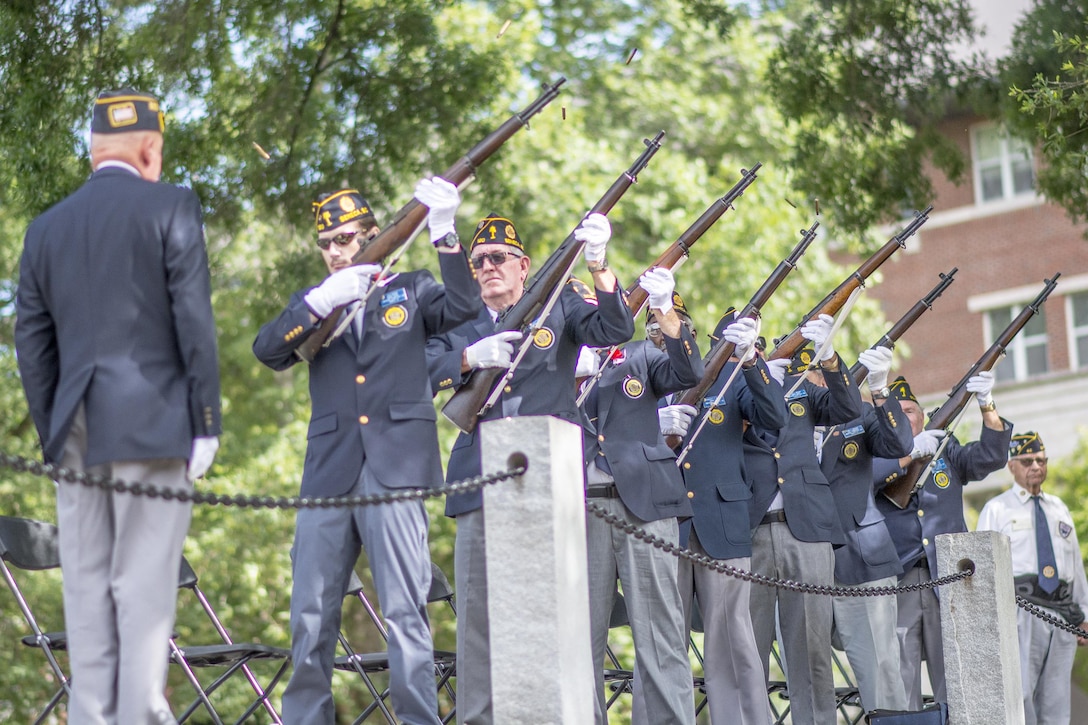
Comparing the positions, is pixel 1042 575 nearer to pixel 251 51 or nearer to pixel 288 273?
pixel 288 273

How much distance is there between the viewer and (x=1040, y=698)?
1159 cm

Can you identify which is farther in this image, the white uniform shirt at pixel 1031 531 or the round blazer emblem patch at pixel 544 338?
the white uniform shirt at pixel 1031 531

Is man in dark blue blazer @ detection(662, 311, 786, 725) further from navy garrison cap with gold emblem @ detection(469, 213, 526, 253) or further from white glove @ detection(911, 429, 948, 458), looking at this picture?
white glove @ detection(911, 429, 948, 458)

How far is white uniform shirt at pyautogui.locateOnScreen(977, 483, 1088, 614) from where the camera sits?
38.9 ft

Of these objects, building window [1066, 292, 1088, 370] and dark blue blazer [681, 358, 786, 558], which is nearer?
dark blue blazer [681, 358, 786, 558]

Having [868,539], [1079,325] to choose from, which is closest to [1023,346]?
[1079,325]

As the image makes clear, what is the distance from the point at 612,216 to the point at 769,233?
2.01 m

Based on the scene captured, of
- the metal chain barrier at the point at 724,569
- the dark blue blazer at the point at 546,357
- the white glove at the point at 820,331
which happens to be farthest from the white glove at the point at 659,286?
the white glove at the point at 820,331

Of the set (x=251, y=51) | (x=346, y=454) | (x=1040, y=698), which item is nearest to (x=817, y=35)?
(x=251, y=51)

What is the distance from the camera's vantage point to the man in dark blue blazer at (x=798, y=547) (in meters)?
8.75

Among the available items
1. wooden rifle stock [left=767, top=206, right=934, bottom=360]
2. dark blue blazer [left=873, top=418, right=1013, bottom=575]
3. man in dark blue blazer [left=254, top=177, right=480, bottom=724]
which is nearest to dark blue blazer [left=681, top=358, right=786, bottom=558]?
wooden rifle stock [left=767, top=206, right=934, bottom=360]

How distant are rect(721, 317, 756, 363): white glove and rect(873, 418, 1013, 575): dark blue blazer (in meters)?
2.18

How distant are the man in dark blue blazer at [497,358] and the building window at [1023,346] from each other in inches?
821

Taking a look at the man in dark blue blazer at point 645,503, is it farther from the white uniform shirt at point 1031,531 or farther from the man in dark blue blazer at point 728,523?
the white uniform shirt at point 1031,531
